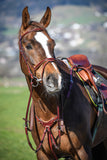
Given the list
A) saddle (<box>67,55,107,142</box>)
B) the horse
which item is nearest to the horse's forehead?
the horse

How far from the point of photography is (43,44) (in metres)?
2.39

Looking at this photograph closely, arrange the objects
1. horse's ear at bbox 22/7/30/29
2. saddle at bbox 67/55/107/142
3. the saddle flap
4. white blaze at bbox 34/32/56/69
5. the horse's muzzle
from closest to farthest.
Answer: the horse's muzzle
white blaze at bbox 34/32/56/69
horse's ear at bbox 22/7/30/29
saddle at bbox 67/55/107/142
the saddle flap

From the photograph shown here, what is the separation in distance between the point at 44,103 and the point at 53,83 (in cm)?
55

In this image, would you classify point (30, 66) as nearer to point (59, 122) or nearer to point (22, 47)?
→ point (22, 47)

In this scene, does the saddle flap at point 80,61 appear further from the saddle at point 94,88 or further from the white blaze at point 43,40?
the white blaze at point 43,40

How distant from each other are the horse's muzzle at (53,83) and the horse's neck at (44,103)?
35 cm

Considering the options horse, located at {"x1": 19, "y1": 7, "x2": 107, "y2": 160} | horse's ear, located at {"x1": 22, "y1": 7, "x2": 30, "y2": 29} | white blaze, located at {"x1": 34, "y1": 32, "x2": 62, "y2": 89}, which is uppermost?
horse's ear, located at {"x1": 22, "y1": 7, "x2": 30, "y2": 29}

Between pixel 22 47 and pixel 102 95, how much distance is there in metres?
1.46

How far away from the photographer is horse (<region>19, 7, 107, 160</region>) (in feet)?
7.93

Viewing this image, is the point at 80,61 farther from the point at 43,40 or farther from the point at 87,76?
the point at 43,40

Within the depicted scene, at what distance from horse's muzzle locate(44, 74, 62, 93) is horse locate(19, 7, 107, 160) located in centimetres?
14

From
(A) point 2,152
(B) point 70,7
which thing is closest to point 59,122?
(A) point 2,152

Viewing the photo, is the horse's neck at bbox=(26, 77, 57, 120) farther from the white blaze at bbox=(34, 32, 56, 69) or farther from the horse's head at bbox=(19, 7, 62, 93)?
the white blaze at bbox=(34, 32, 56, 69)

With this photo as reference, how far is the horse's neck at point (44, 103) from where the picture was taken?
260cm
